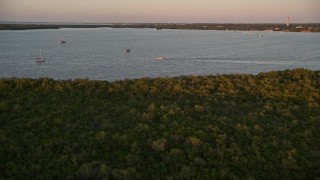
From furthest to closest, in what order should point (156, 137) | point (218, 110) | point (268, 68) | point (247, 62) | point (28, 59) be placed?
1. point (28, 59)
2. point (247, 62)
3. point (268, 68)
4. point (218, 110)
5. point (156, 137)

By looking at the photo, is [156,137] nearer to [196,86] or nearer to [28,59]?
[196,86]

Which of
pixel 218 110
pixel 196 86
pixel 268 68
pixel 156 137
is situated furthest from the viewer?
pixel 268 68

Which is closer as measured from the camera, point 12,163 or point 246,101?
point 12,163

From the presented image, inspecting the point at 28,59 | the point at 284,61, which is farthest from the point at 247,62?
the point at 28,59

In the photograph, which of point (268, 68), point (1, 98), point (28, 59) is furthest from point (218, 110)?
point (28, 59)

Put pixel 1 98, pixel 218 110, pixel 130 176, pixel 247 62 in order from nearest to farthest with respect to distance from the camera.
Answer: pixel 130 176 → pixel 218 110 → pixel 1 98 → pixel 247 62

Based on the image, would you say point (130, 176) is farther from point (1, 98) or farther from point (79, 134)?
point (1, 98)
